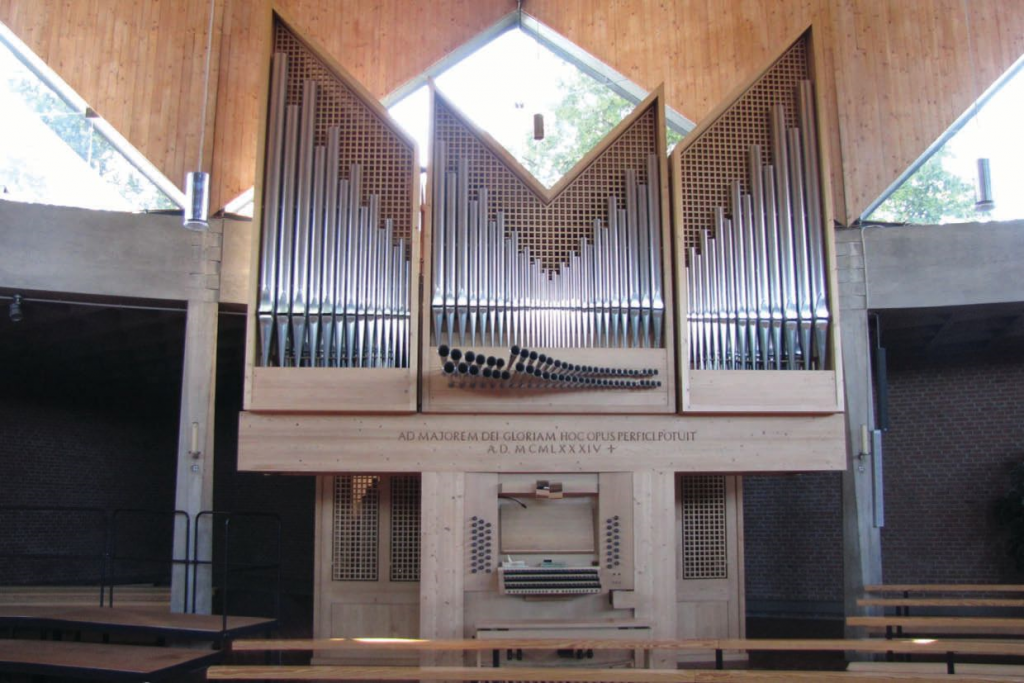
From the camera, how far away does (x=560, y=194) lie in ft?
30.2

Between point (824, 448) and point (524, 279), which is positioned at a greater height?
point (524, 279)

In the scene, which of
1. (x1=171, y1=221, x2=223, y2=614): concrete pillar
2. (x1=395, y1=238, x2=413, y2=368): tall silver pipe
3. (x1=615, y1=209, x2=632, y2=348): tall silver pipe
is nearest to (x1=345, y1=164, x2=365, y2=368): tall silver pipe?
(x1=395, y1=238, x2=413, y2=368): tall silver pipe

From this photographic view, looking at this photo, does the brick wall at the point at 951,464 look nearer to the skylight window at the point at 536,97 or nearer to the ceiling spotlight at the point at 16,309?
the skylight window at the point at 536,97

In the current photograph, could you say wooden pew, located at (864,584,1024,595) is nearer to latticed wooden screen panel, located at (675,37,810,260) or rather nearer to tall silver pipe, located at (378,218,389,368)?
latticed wooden screen panel, located at (675,37,810,260)

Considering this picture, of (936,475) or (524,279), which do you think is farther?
(936,475)

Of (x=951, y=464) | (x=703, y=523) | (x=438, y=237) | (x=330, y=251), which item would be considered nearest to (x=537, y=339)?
(x=438, y=237)

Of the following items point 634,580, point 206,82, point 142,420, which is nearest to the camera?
point 634,580

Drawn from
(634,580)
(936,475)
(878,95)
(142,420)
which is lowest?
(634,580)

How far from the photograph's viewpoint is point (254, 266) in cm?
892

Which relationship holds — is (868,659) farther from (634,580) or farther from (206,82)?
(206,82)

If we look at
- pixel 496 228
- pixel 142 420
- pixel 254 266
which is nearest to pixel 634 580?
pixel 496 228

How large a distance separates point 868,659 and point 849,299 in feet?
11.7

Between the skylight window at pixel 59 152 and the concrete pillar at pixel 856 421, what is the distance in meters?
6.99

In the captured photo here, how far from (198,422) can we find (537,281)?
3706mm
